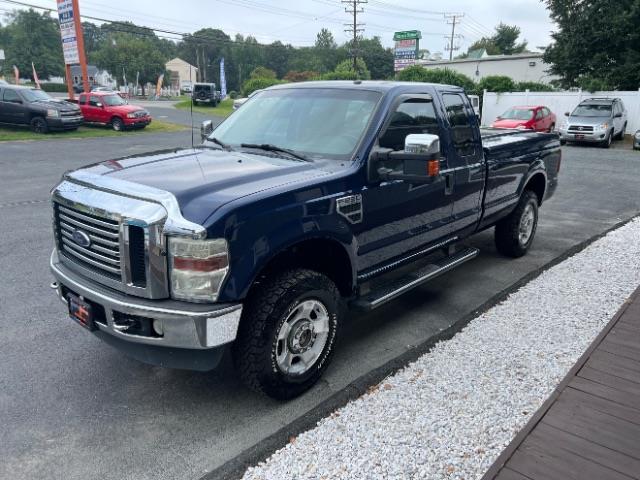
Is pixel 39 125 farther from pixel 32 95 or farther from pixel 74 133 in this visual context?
pixel 74 133

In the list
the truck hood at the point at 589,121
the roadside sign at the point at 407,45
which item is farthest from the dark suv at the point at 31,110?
the roadside sign at the point at 407,45

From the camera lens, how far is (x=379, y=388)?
3.27 meters

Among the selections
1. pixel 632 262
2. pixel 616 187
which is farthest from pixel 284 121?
pixel 616 187

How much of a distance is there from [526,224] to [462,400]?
367cm

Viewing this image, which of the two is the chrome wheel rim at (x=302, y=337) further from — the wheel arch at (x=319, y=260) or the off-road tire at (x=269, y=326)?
the wheel arch at (x=319, y=260)

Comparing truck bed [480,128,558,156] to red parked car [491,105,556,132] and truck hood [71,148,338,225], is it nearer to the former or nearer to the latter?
truck hood [71,148,338,225]

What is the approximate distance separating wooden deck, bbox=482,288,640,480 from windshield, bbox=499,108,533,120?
1888 centimetres

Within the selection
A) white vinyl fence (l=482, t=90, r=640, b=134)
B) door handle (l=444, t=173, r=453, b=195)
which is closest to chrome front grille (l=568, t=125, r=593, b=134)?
white vinyl fence (l=482, t=90, r=640, b=134)

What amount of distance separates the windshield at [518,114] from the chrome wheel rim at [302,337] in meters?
19.8

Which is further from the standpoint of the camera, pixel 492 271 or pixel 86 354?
pixel 492 271

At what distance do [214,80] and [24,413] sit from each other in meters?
103

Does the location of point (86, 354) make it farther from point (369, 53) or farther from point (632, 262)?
point (369, 53)

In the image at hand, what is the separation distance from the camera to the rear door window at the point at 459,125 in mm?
4543

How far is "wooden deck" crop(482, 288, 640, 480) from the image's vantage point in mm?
2418
